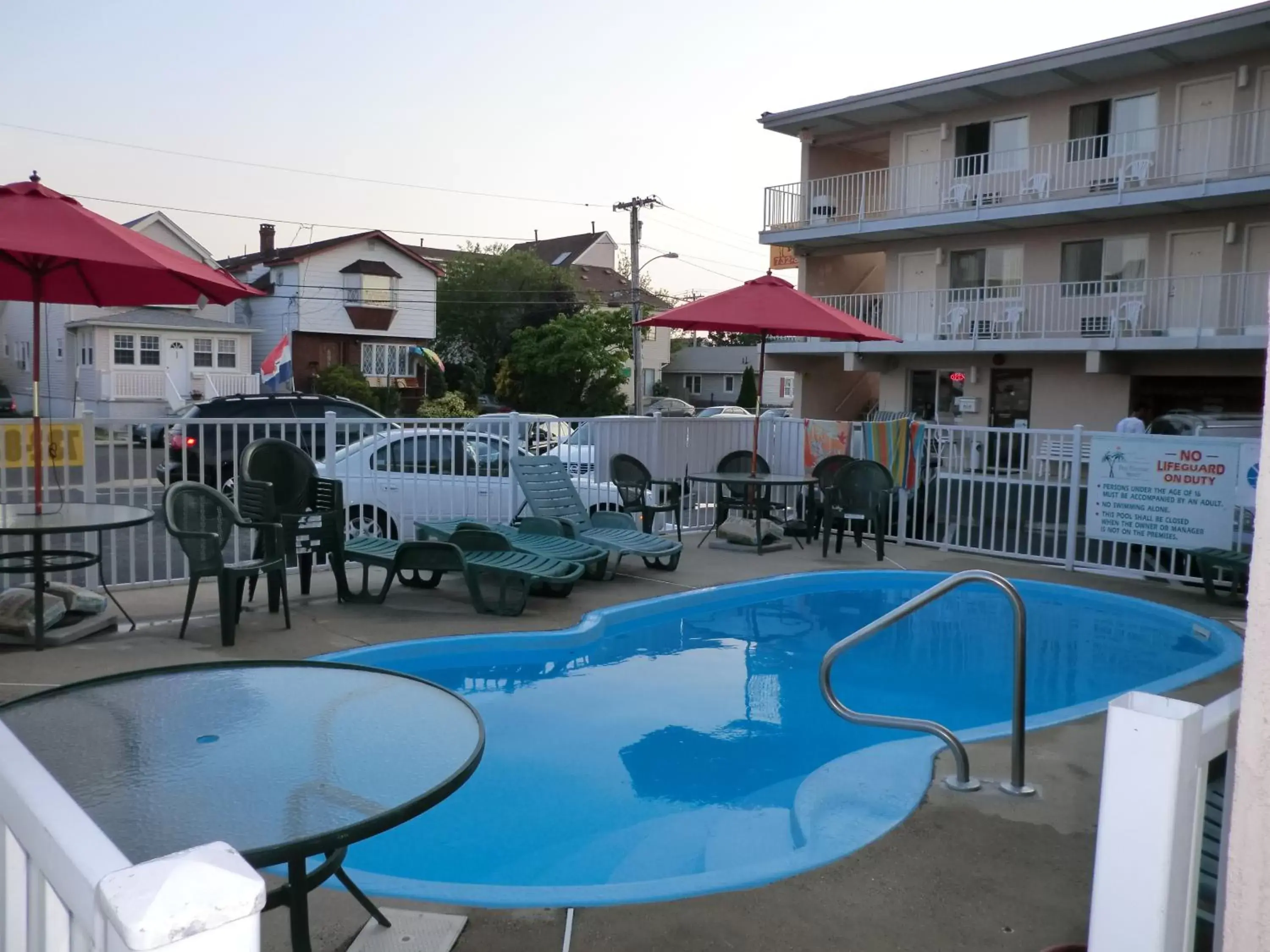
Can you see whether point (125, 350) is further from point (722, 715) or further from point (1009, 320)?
point (722, 715)

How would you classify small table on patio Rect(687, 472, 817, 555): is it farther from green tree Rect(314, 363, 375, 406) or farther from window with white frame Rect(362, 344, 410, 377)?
window with white frame Rect(362, 344, 410, 377)

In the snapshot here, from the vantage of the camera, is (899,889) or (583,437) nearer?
(899,889)

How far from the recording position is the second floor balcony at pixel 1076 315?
2020 centimetres

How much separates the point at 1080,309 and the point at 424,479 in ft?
58.4

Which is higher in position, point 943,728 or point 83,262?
point 83,262

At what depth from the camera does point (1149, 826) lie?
1760mm

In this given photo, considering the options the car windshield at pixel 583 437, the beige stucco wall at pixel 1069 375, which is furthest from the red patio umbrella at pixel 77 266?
the beige stucco wall at pixel 1069 375

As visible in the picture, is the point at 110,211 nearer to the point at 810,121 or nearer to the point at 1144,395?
the point at 810,121

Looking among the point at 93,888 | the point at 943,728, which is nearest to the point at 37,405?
the point at 943,728

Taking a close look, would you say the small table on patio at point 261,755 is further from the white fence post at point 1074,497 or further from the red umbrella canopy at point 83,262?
the white fence post at point 1074,497

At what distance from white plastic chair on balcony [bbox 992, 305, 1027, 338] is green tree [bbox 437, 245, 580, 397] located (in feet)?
106

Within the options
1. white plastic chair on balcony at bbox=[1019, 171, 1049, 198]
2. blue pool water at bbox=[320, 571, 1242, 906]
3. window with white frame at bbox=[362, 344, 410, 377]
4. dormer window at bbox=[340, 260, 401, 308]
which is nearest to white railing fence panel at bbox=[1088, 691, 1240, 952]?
blue pool water at bbox=[320, 571, 1242, 906]

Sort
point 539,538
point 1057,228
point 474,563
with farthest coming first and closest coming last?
point 1057,228, point 539,538, point 474,563

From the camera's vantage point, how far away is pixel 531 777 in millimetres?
5453
